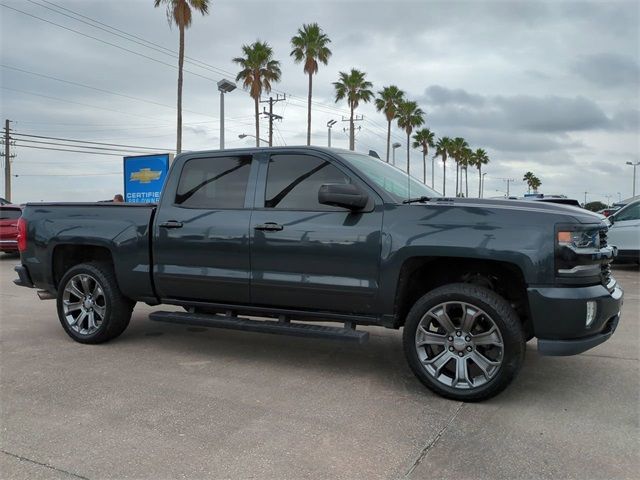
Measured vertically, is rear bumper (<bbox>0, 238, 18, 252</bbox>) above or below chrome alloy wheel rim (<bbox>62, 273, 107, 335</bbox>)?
above

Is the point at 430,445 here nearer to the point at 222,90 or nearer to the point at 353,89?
the point at 222,90

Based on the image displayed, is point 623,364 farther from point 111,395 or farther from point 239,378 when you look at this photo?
point 111,395

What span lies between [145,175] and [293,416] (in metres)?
19.8

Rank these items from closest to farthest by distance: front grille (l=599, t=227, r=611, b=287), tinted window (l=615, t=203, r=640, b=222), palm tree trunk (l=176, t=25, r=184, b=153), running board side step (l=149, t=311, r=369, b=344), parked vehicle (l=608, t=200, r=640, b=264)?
front grille (l=599, t=227, r=611, b=287) < running board side step (l=149, t=311, r=369, b=344) < parked vehicle (l=608, t=200, r=640, b=264) < tinted window (l=615, t=203, r=640, b=222) < palm tree trunk (l=176, t=25, r=184, b=153)

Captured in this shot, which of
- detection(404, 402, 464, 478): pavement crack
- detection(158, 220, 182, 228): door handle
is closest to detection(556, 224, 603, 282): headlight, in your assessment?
detection(404, 402, 464, 478): pavement crack

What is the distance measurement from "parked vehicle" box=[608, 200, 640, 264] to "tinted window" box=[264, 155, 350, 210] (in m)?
9.07

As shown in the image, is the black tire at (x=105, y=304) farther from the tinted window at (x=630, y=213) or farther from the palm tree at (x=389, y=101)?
the palm tree at (x=389, y=101)

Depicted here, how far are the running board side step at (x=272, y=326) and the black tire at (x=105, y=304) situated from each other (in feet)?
1.74

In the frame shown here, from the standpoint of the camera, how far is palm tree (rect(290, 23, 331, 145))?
120 ft

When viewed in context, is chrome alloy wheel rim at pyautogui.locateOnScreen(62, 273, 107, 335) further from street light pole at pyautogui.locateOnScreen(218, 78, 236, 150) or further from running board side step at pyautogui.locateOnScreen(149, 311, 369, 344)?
street light pole at pyautogui.locateOnScreen(218, 78, 236, 150)

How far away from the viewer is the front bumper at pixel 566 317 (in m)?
3.69

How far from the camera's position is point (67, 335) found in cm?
603

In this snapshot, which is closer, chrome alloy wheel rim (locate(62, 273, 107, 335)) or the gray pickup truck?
the gray pickup truck

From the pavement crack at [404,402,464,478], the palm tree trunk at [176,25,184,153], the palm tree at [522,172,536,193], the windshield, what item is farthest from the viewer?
the palm tree at [522,172,536,193]
